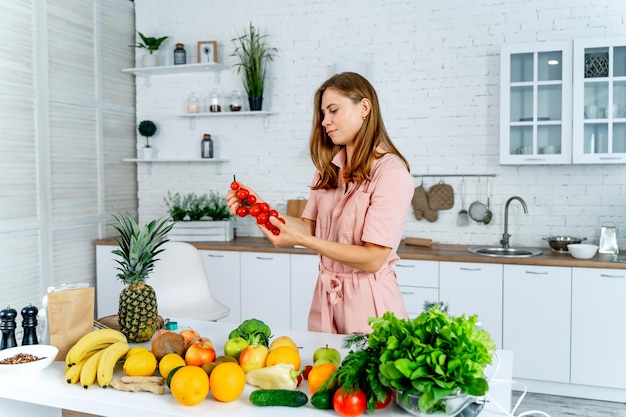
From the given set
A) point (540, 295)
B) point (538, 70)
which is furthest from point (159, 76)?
point (540, 295)

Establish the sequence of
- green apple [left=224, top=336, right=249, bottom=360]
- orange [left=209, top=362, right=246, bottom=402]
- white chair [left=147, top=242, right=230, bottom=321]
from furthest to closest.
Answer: white chair [left=147, top=242, right=230, bottom=321] → green apple [left=224, top=336, right=249, bottom=360] → orange [left=209, top=362, right=246, bottom=402]

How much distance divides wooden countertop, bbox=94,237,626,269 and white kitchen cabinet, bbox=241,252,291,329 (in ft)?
0.26

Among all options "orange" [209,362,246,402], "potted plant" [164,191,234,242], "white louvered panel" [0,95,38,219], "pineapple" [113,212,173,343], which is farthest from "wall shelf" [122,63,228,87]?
"orange" [209,362,246,402]

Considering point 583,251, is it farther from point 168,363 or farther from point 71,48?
point 71,48

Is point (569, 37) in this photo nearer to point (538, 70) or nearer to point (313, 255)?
point (538, 70)

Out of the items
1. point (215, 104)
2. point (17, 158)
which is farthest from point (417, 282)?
point (17, 158)

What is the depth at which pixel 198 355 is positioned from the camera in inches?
72.6

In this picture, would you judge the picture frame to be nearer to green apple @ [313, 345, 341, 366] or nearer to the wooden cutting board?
the wooden cutting board

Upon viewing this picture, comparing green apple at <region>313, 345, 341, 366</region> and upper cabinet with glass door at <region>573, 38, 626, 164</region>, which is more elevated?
upper cabinet with glass door at <region>573, 38, 626, 164</region>

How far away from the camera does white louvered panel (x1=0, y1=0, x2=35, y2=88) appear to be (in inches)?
172

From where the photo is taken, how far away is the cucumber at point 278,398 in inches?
63.8

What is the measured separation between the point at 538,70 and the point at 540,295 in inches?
61.4

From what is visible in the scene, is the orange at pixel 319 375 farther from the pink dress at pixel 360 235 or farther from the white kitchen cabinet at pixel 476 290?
the white kitchen cabinet at pixel 476 290

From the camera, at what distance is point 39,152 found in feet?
15.4
